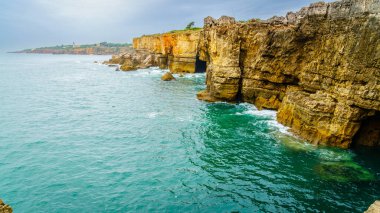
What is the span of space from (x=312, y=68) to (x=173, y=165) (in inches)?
762

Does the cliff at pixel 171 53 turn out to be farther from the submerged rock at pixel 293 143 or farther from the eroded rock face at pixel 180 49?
the submerged rock at pixel 293 143

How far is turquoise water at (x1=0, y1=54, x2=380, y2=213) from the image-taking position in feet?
57.8

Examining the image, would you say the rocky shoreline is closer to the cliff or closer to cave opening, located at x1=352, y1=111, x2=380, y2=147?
cave opening, located at x1=352, y1=111, x2=380, y2=147

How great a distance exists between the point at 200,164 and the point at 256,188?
5.55m

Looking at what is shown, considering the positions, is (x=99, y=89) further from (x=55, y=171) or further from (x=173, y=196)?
(x=173, y=196)

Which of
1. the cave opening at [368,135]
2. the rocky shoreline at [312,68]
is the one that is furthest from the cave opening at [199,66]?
the cave opening at [368,135]

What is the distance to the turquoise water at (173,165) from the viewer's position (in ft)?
57.8

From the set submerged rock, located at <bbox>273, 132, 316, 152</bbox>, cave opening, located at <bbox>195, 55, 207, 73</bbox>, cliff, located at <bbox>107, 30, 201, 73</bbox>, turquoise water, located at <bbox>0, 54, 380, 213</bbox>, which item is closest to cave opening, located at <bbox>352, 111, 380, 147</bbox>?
turquoise water, located at <bbox>0, 54, 380, 213</bbox>

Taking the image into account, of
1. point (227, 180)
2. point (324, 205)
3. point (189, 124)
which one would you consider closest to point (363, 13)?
point (324, 205)

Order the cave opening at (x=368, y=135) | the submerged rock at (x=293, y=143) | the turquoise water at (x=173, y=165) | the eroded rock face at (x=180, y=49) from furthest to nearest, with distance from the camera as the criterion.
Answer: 1. the eroded rock face at (x=180, y=49)
2. the cave opening at (x=368, y=135)
3. the submerged rock at (x=293, y=143)
4. the turquoise water at (x=173, y=165)

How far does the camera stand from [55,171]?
864 inches

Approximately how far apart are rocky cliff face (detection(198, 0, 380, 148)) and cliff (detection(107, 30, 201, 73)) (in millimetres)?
35425

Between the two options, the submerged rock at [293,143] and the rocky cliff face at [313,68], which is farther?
the submerged rock at [293,143]

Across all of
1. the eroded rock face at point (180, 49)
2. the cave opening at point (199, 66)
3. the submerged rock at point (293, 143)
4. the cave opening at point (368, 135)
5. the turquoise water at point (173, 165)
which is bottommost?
the turquoise water at point (173, 165)
